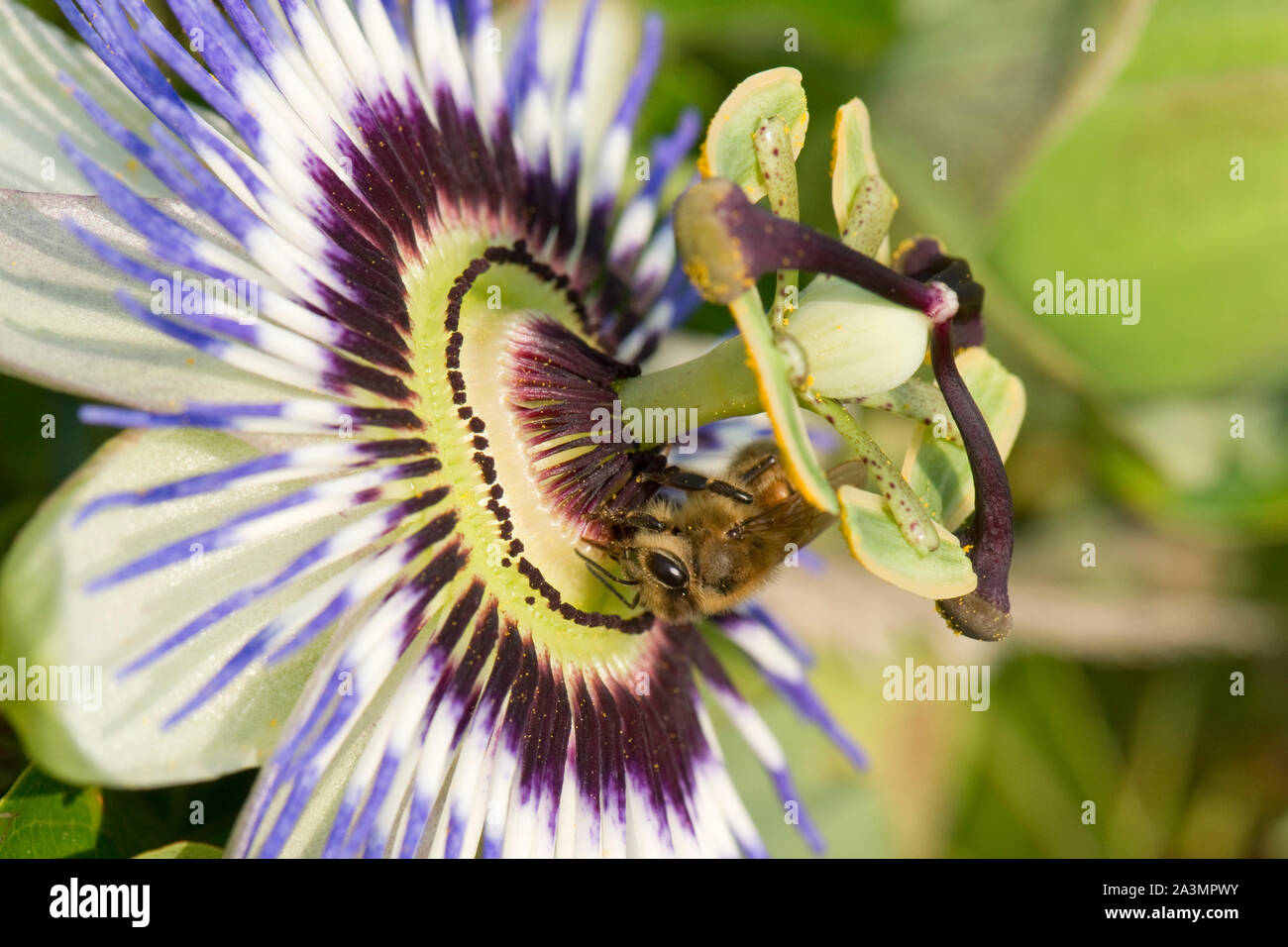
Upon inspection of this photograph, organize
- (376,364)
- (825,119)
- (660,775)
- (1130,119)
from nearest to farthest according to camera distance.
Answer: (376,364) → (660,775) → (1130,119) → (825,119)

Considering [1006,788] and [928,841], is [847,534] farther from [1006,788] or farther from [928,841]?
[1006,788]

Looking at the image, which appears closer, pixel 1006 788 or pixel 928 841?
pixel 928 841

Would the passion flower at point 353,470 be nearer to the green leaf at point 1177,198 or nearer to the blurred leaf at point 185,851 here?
the blurred leaf at point 185,851

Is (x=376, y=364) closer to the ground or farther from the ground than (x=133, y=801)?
farther from the ground

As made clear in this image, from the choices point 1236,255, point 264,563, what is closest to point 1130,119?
point 1236,255

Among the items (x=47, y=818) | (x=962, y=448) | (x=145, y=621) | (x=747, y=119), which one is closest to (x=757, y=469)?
(x=962, y=448)

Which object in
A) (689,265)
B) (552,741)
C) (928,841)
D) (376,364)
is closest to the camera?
(689,265)
